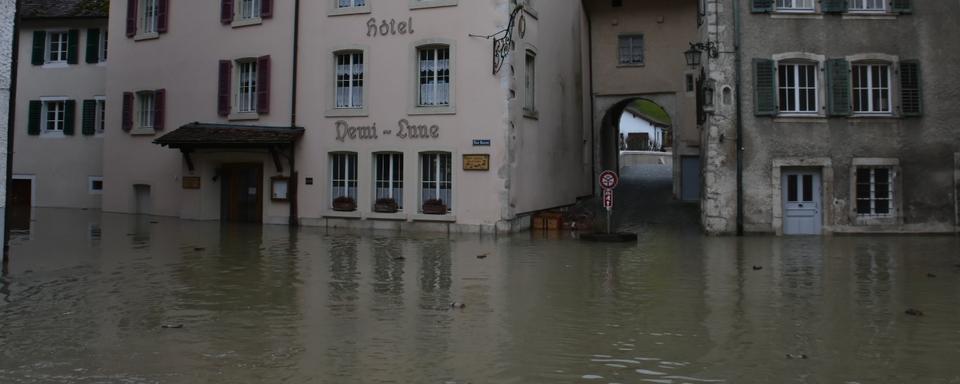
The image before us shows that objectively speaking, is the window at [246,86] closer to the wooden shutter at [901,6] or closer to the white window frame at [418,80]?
the white window frame at [418,80]

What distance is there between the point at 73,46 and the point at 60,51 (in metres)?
0.82

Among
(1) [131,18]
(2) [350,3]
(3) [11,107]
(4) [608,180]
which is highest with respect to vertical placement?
(1) [131,18]

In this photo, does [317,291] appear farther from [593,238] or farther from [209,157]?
[209,157]

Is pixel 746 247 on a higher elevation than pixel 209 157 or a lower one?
lower

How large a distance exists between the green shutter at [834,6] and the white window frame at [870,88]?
4.24ft

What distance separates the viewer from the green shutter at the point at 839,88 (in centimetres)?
1828

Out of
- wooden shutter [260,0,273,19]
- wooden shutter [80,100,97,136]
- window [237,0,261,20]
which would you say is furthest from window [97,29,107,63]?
wooden shutter [260,0,273,19]

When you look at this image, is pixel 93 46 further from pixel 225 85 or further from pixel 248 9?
pixel 248 9

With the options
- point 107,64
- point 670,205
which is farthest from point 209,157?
point 670,205

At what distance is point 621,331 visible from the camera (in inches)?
283

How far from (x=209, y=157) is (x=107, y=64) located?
6.32m

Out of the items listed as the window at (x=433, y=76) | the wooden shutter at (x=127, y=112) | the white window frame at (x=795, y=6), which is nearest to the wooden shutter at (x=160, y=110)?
the wooden shutter at (x=127, y=112)

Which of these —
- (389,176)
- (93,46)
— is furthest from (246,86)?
(93,46)

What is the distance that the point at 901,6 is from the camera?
1834 cm
